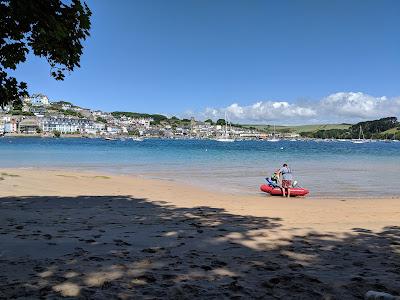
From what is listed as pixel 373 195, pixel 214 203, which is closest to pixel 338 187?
pixel 373 195

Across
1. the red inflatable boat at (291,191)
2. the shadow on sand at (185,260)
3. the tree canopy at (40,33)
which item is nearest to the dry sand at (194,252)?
the shadow on sand at (185,260)

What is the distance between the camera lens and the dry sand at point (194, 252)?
5.32 meters

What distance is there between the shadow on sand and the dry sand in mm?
15

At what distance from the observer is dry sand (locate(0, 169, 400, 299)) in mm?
5320

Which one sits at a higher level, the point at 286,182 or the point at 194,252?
the point at 194,252

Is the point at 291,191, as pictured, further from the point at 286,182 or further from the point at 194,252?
the point at 194,252

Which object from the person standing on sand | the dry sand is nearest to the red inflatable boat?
the person standing on sand

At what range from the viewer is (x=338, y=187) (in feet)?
80.4

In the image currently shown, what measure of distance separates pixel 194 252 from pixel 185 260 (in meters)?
0.62

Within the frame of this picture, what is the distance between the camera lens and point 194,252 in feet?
24.0

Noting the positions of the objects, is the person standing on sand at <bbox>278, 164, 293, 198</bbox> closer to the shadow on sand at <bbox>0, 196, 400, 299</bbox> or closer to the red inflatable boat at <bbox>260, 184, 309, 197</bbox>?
the red inflatable boat at <bbox>260, 184, 309, 197</bbox>

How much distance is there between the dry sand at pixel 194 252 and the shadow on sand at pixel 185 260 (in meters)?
0.02

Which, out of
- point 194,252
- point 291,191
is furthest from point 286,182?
point 194,252

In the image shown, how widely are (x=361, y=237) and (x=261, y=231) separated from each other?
216 centimetres
